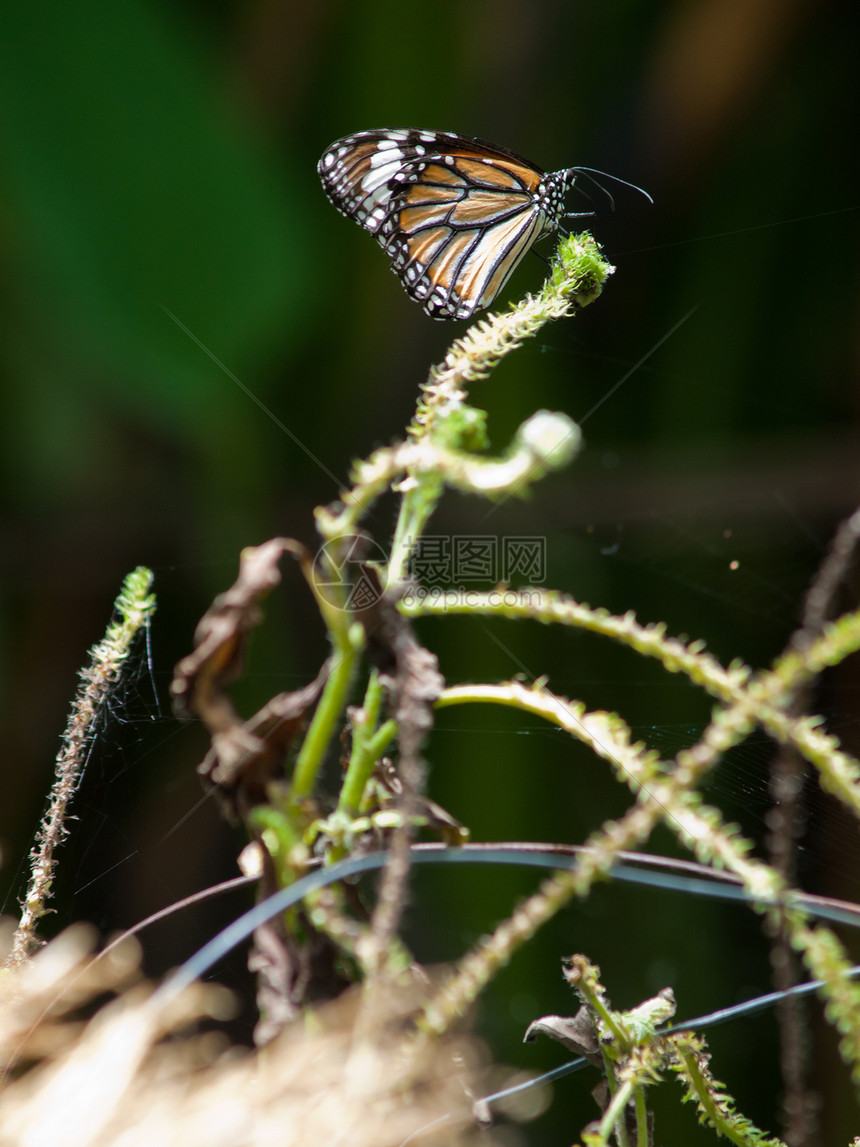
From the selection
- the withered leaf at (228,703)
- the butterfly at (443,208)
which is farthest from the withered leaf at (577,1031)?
the butterfly at (443,208)

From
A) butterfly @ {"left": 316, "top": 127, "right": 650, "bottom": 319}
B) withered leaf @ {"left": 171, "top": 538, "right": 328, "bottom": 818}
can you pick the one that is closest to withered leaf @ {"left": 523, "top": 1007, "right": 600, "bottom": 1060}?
withered leaf @ {"left": 171, "top": 538, "right": 328, "bottom": 818}

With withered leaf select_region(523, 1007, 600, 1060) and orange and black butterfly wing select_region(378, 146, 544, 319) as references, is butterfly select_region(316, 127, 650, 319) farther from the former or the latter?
withered leaf select_region(523, 1007, 600, 1060)

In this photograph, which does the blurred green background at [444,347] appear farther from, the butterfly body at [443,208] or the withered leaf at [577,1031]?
the withered leaf at [577,1031]

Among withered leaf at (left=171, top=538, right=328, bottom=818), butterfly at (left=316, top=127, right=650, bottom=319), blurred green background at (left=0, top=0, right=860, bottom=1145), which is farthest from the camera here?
blurred green background at (left=0, top=0, right=860, bottom=1145)

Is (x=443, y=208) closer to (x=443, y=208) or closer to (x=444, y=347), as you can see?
(x=443, y=208)

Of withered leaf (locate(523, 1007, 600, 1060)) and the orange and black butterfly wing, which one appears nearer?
withered leaf (locate(523, 1007, 600, 1060))

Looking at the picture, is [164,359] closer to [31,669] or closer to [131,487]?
[131,487]

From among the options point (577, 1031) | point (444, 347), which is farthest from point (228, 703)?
point (444, 347)
